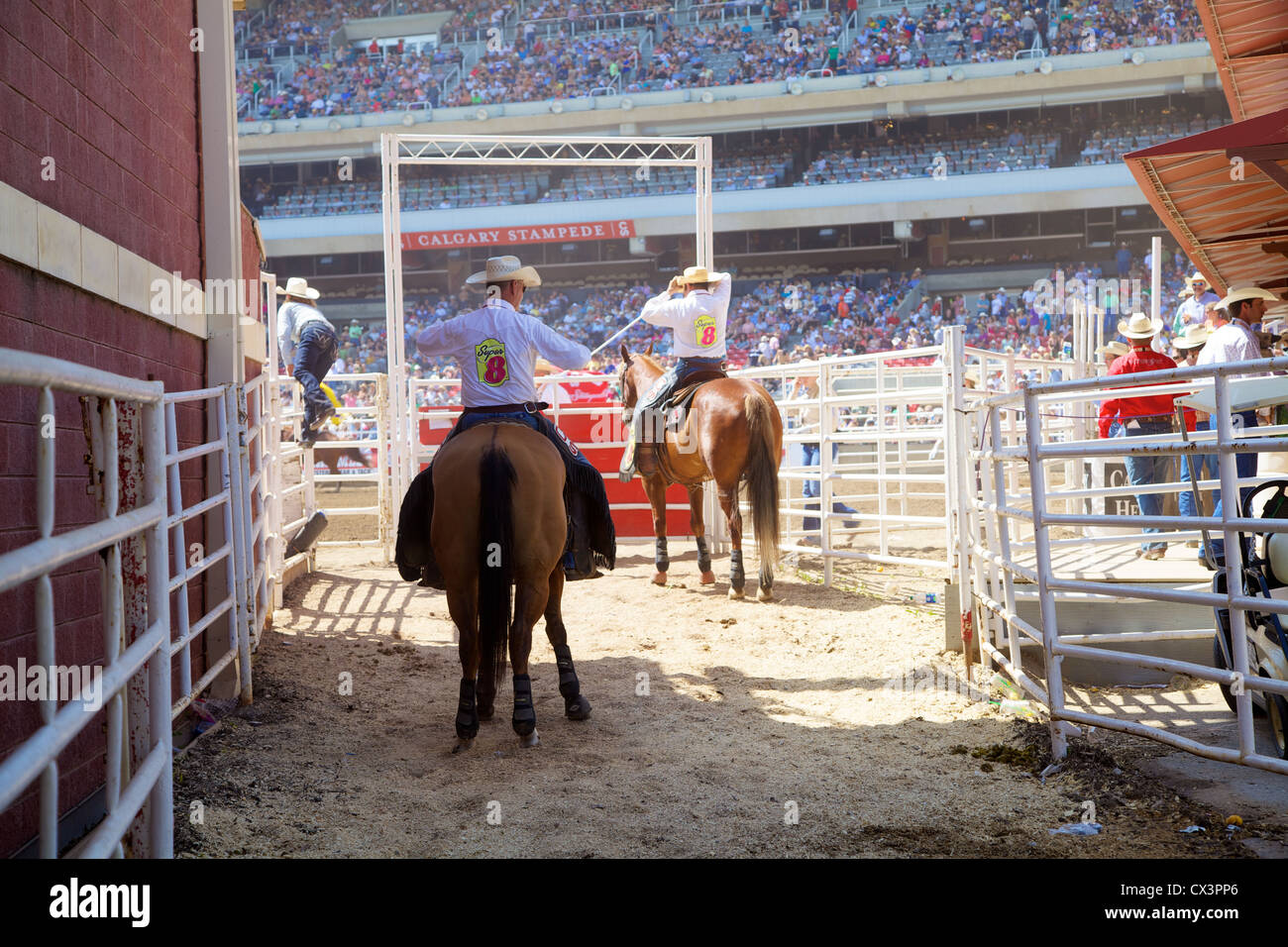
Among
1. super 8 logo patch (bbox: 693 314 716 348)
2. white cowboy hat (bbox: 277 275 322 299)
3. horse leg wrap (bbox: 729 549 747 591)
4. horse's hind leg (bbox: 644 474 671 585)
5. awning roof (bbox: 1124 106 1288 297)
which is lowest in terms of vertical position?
horse leg wrap (bbox: 729 549 747 591)

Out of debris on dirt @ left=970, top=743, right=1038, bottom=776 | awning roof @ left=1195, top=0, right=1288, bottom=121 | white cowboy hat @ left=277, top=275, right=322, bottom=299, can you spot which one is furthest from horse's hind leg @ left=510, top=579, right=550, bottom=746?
awning roof @ left=1195, top=0, right=1288, bottom=121

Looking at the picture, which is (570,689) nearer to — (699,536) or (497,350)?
(497,350)

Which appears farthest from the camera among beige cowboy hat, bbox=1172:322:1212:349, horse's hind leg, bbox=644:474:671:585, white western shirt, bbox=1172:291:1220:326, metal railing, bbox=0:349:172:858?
white western shirt, bbox=1172:291:1220:326

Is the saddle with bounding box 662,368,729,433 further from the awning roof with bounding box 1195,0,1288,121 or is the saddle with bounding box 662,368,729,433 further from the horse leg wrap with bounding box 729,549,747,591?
the awning roof with bounding box 1195,0,1288,121

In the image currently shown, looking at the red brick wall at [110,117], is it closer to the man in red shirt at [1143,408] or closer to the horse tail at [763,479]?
the horse tail at [763,479]

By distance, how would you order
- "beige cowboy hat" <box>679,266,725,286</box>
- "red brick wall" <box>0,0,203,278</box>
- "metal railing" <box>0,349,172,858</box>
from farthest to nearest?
"beige cowboy hat" <box>679,266,725,286</box> < "red brick wall" <box>0,0,203,278</box> < "metal railing" <box>0,349,172,858</box>

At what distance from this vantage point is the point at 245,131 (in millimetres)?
32344

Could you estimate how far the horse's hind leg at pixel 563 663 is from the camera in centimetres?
459

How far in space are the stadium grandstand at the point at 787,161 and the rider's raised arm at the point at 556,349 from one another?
815 inches

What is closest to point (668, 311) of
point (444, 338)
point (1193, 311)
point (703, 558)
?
point (703, 558)

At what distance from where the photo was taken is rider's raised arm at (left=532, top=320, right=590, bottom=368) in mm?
4598

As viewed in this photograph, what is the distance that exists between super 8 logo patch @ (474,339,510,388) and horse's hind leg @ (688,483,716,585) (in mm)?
3565

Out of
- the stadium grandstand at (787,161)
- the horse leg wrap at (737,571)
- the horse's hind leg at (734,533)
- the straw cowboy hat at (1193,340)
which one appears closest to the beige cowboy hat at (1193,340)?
the straw cowboy hat at (1193,340)

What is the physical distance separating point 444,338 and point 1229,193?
23.4ft
